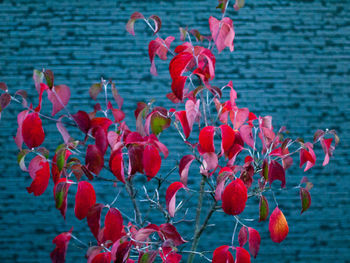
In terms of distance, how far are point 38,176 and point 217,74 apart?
2139 mm


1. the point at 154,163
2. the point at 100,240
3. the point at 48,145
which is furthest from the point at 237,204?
the point at 48,145

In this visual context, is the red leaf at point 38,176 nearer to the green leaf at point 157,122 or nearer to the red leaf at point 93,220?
the red leaf at point 93,220

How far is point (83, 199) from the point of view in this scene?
1.01 m

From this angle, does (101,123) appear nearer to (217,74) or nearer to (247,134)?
(247,134)

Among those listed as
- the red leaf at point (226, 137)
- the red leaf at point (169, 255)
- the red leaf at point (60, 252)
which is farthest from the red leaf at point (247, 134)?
the red leaf at point (60, 252)

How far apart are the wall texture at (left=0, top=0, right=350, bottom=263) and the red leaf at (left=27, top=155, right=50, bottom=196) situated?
1898 mm

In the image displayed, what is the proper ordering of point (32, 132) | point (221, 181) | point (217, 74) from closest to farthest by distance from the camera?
point (32, 132) < point (221, 181) < point (217, 74)

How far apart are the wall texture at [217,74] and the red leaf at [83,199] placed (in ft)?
6.27

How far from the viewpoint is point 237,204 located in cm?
104

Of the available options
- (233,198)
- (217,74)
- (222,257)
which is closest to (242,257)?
(222,257)

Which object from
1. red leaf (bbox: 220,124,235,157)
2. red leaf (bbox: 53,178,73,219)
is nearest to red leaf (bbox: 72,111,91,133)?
red leaf (bbox: 53,178,73,219)

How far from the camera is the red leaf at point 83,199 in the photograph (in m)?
1.00

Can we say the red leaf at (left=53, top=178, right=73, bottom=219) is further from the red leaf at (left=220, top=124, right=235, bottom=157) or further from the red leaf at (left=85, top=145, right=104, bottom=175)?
the red leaf at (left=220, top=124, right=235, bottom=157)

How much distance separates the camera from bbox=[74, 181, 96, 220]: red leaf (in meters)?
1.00
